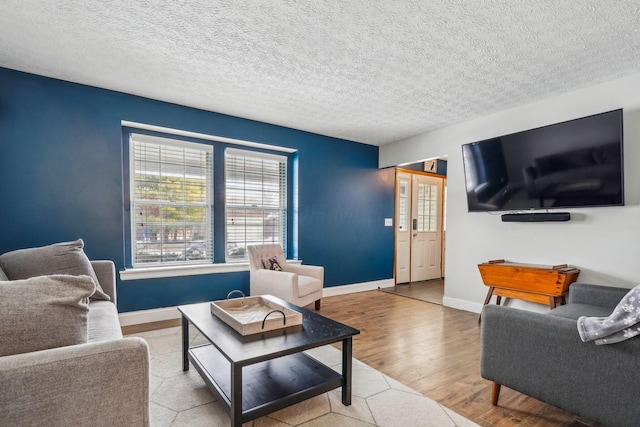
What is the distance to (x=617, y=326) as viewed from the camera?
4.36 ft

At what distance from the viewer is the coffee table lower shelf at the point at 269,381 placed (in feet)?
5.28

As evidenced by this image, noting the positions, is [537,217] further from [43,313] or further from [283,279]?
[43,313]

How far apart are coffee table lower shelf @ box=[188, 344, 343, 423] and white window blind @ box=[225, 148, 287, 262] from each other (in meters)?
2.06

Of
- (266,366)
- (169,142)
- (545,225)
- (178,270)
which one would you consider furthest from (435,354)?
(169,142)

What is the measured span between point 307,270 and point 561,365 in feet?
8.89

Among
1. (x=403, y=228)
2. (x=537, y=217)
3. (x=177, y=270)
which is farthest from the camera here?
(x=403, y=228)

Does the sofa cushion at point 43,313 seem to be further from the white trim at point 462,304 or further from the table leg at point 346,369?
the white trim at point 462,304

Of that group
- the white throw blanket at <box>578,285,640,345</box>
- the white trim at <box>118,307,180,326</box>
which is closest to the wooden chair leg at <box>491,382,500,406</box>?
the white throw blanket at <box>578,285,640,345</box>

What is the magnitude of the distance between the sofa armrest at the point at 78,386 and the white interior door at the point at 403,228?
190 inches

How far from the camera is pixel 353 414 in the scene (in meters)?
1.76

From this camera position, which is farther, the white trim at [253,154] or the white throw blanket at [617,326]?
the white trim at [253,154]

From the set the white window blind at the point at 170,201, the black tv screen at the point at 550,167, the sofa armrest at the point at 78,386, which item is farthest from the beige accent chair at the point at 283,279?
the sofa armrest at the point at 78,386

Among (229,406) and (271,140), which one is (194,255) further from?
(229,406)

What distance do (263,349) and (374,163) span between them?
13.5ft
